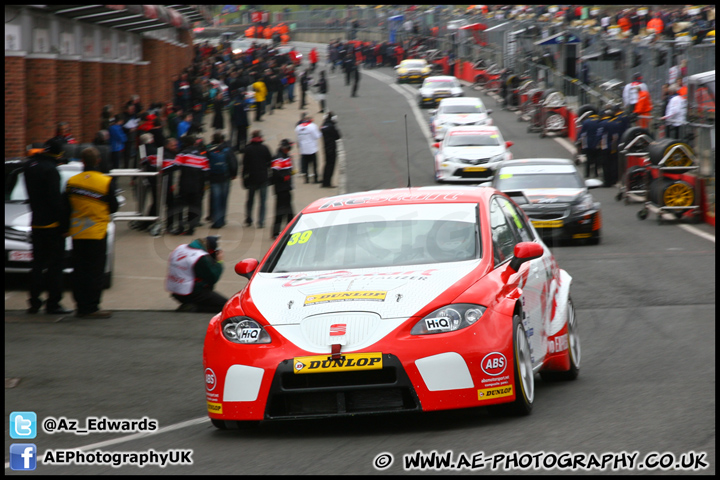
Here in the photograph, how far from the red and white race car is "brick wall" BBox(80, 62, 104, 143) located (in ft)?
72.3

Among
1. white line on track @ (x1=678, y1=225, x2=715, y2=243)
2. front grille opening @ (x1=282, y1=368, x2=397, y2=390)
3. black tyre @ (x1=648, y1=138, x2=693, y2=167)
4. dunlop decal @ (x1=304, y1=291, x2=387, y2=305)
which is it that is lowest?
white line on track @ (x1=678, y1=225, x2=715, y2=243)

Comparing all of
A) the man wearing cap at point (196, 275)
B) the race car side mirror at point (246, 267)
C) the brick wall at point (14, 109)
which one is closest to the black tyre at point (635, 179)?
the brick wall at point (14, 109)

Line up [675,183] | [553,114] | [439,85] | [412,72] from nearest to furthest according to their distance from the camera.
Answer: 1. [675,183]
2. [553,114]
3. [439,85]
4. [412,72]

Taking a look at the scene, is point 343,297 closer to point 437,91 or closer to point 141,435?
point 141,435

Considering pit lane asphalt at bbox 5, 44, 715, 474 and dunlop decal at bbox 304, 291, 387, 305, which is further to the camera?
dunlop decal at bbox 304, 291, 387, 305

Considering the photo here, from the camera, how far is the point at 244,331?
6586 millimetres

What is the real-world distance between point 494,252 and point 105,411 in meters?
3.04

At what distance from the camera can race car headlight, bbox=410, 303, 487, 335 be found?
6.35m

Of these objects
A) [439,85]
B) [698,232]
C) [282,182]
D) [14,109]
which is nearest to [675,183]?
[698,232]

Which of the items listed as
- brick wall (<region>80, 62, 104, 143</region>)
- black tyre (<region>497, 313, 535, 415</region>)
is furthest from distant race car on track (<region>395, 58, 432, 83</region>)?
black tyre (<region>497, 313, 535, 415</region>)

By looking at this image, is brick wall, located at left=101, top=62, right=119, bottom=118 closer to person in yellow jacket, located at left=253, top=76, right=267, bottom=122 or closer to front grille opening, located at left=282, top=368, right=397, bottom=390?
person in yellow jacket, located at left=253, top=76, right=267, bottom=122

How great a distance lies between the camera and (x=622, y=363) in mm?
9164

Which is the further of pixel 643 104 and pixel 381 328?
pixel 643 104

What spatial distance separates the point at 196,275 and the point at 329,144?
1397cm
